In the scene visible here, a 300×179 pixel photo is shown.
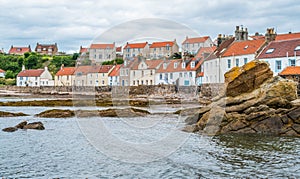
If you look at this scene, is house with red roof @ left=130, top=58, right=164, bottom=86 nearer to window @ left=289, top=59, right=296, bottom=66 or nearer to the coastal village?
the coastal village

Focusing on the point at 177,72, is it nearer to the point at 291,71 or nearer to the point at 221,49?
the point at 221,49

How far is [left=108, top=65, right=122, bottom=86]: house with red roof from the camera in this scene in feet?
282

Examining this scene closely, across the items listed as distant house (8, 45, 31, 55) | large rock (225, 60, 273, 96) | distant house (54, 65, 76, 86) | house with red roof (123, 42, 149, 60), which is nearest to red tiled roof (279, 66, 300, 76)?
large rock (225, 60, 273, 96)

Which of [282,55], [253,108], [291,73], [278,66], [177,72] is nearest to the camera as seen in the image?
[253,108]

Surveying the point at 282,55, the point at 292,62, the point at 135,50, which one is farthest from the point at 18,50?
the point at 292,62

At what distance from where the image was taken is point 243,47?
50188 millimetres

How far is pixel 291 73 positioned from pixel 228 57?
13.2 metres

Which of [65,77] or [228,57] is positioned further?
[65,77]

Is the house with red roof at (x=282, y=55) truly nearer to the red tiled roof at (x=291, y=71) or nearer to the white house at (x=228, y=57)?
the red tiled roof at (x=291, y=71)

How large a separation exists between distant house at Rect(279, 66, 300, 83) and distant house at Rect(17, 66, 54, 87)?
8526cm

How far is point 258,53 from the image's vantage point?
153 ft

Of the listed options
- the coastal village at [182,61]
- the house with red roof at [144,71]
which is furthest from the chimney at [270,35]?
the house with red roof at [144,71]

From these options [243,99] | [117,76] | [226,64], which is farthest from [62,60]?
[243,99]

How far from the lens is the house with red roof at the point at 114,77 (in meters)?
85.9
